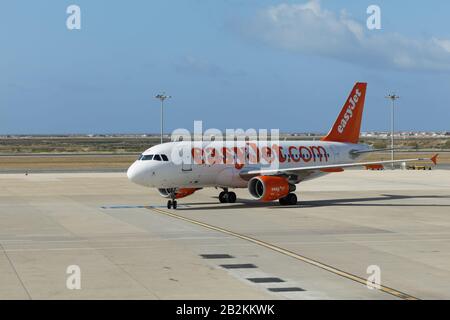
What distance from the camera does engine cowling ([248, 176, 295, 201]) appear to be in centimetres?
4412

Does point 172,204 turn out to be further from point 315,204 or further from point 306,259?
point 306,259

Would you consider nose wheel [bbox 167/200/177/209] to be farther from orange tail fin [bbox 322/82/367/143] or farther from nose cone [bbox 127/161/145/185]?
orange tail fin [bbox 322/82/367/143]

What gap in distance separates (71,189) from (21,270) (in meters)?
38.5

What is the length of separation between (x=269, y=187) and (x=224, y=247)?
16237mm

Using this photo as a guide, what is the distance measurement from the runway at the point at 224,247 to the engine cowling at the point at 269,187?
2.73ft

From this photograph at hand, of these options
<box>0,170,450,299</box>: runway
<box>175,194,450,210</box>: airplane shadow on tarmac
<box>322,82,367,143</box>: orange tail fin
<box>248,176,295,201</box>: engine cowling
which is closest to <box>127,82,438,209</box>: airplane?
<box>248,176,295,201</box>: engine cowling

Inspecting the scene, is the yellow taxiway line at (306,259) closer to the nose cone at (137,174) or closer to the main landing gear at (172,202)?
the nose cone at (137,174)

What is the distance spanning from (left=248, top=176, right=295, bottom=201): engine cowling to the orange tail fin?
9.53 meters

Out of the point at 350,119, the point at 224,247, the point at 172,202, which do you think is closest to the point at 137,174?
the point at 172,202

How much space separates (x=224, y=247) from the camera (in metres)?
28.1

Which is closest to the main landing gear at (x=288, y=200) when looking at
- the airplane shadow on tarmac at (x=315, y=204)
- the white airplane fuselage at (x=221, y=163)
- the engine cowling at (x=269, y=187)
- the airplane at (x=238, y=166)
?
the airplane at (x=238, y=166)

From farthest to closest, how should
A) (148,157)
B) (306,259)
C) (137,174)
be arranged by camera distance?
(148,157) → (137,174) → (306,259)

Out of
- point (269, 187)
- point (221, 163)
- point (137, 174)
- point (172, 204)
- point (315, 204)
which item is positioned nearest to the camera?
point (137, 174)
